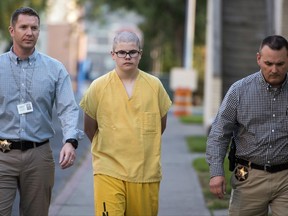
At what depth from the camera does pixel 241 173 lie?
6535 millimetres

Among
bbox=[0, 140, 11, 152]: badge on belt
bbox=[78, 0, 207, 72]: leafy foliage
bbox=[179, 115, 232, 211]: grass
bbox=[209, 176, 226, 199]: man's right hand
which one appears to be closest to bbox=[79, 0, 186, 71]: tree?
bbox=[78, 0, 207, 72]: leafy foliage

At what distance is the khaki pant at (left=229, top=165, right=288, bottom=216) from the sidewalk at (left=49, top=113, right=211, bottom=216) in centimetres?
405

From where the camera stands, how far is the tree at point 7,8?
28.2 metres

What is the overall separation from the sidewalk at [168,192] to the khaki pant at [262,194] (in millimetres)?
4053

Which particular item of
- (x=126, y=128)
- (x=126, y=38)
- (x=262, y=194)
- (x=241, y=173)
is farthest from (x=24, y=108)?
(x=262, y=194)

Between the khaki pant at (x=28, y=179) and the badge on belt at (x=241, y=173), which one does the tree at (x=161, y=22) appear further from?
the badge on belt at (x=241, y=173)

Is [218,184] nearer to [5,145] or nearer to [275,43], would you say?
[275,43]

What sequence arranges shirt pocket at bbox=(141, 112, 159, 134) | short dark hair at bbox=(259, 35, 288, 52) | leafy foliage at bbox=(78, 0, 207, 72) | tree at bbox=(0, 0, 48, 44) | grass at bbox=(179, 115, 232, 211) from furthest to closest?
leafy foliage at bbox=(78, 0, 207, 72)
tree at bbox=(0, 0, 48, 44)
grass at bbox=(179, 115, 232, 211)
shirt pocket at bbox=(141, 112, 159, 134)
short dark hair at bbox=(259, 35, 288, 52)

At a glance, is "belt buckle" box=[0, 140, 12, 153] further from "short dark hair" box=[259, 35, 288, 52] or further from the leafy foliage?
the leafy foliage

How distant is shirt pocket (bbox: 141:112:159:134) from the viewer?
6801 millimetres

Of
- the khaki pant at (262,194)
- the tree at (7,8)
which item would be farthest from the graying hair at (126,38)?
the tree at (7,8)

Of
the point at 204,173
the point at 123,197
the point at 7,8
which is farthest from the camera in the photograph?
the point at 7,8

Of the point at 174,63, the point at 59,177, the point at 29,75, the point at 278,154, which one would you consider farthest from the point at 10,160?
the point at 174,63

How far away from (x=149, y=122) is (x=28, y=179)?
100 cm
